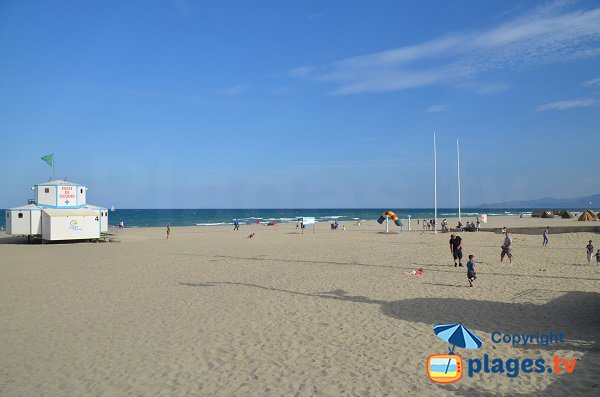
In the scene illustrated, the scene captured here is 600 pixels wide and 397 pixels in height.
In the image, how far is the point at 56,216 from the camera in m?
27.7

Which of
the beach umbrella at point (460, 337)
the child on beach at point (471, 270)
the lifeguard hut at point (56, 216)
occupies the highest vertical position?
the lifeguard hut at point (56, 216)

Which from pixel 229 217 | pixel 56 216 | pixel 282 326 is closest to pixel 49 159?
pixel 56 216

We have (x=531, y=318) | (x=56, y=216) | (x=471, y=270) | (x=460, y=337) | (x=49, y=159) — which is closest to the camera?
(x=460, y=337)

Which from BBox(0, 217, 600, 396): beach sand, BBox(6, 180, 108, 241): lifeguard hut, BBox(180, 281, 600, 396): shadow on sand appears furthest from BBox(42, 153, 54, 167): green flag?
BBox(180, 281, 600, 396): shadow on sand

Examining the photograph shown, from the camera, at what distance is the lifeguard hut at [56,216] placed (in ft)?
91.0

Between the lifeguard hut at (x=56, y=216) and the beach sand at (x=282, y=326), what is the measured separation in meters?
12.1

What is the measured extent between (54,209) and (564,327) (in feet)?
102

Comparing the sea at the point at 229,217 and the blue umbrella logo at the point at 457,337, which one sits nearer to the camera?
the blue umbrella logo at the point at 457,337

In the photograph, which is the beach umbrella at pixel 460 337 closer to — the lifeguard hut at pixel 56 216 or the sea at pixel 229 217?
the lifeguard hut at pixel 56 216

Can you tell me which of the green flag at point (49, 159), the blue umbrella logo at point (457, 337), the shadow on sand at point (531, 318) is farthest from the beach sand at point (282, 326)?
the green flag at point (49, 159)

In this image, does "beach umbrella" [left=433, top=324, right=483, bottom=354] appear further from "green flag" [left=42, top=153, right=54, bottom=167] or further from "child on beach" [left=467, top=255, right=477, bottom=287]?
"green flag" [left=42, top=153, right=54, bottom=167]

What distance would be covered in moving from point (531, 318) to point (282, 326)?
5.22m

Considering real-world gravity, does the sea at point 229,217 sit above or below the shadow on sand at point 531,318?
above

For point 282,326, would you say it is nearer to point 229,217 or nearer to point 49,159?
point 49,159
